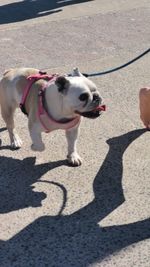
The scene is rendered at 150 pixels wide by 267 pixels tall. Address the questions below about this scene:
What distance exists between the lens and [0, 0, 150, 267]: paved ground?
11.1ft

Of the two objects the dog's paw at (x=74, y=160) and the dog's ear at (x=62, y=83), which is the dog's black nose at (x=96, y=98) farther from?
the dog's paw at (x=74, y=160)

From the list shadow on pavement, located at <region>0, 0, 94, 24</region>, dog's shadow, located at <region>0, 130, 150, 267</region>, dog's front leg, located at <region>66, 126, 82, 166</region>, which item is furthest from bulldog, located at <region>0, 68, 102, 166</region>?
shadow on pavement, located at <region>0, 0, 94, 24</region>

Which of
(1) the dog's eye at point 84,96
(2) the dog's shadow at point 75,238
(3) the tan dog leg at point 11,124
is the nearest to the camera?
(2) the dog's shadow at point 75,238

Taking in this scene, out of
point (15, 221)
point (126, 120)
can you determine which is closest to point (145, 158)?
point (126, 120)

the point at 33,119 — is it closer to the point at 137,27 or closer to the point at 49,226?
the point at 49,226

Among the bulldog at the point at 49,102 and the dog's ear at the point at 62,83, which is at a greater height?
the dog's ear at the point at 62,83

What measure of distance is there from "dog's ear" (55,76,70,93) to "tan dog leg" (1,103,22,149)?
3.02ft

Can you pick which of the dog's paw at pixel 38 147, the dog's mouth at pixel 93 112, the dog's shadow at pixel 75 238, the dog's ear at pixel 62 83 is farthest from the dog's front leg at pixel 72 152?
the dog's ear at pixel 62 83

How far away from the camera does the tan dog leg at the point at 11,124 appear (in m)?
4.48

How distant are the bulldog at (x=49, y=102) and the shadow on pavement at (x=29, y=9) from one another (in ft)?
13.2

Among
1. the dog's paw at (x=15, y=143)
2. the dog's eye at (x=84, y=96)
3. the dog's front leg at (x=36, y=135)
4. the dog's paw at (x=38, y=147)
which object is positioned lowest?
the dog's paw at (x=15, y=143)

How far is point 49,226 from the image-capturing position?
142 inches

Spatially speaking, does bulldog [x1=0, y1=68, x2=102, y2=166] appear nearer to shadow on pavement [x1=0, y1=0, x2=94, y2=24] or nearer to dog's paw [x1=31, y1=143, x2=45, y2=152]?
dog's paw [x1=31, y1=143, x2=45, y2=152]

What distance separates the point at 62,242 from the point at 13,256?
0.33 m
